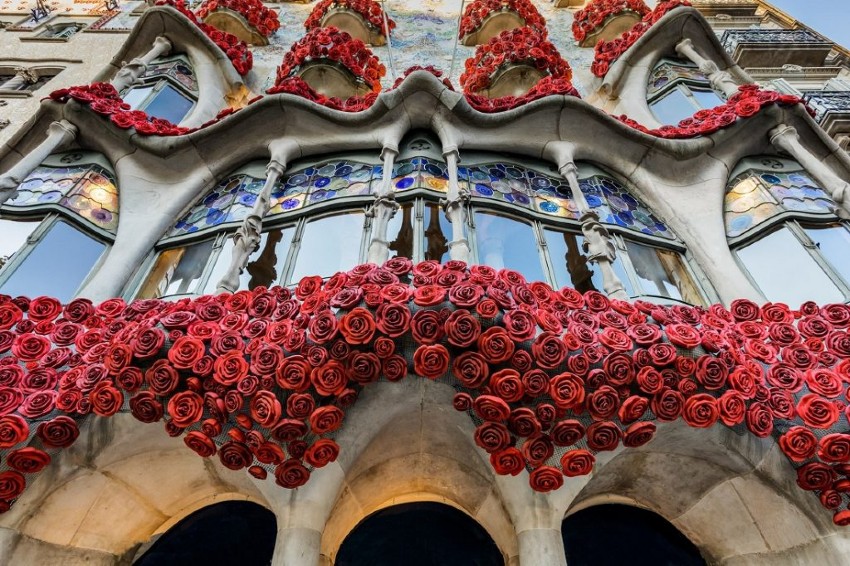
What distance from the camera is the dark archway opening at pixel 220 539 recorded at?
518 centimetres

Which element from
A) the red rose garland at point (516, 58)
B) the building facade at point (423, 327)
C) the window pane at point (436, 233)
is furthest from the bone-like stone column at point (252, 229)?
the red rose garland at point (516, 58)

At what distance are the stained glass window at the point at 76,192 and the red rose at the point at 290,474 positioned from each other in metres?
5.31

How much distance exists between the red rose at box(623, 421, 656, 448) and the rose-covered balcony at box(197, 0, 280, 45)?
14.2 m

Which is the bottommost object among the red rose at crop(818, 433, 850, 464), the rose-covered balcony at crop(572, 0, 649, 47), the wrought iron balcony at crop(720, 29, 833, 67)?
the red rose at crop(818, 433, 850, 464)

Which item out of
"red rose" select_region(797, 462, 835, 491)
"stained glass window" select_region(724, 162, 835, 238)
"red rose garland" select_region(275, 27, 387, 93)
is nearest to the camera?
"red rose" select_region(797, 462, 835, 491)

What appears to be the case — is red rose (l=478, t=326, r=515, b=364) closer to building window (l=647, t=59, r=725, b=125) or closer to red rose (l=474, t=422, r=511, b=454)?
red rose (l=474, t=422, r=511, b=454)

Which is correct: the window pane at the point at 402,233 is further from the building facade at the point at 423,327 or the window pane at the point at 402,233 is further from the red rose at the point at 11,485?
the red rose at the point at 11,485

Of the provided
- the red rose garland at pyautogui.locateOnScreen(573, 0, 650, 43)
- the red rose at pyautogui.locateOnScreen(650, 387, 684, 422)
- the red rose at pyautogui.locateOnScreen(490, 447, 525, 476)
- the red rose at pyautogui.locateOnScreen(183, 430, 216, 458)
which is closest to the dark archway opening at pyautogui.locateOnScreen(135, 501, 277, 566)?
the red rose at pyautogui.locateOnScreen(183, 430, 216, 458)

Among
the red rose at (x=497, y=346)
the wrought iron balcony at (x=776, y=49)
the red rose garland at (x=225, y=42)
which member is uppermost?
the wrought iron balcony at (x=776, y=49)

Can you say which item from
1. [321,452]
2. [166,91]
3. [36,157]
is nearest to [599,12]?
[166,91]

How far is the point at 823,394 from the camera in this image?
4152 mm

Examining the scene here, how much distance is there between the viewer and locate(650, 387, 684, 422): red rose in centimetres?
387

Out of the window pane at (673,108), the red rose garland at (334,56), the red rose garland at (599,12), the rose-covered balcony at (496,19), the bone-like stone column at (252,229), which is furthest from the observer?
the rose-covered balcony at (496,19)

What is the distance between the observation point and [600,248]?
233 inches
